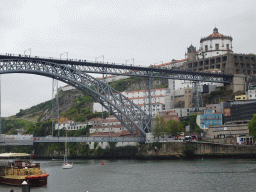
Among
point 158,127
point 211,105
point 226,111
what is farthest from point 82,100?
point 158,127

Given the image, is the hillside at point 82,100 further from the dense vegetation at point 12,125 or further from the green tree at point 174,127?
the green tree at point 174,127

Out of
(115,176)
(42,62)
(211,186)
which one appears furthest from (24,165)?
(42,62)

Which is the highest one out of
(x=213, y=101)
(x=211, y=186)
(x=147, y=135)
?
(x=213, y=101)

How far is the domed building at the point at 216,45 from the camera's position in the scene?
124m

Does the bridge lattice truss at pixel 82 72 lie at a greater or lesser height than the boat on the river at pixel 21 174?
greater

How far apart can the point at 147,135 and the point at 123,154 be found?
31.0 ft

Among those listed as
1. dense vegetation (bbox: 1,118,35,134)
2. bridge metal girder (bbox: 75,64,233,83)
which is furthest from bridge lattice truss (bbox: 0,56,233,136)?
dense vegetation (bbox: 1,118,35,134)

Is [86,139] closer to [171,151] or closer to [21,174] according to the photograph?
[171,151]

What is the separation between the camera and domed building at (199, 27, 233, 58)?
12438 cm

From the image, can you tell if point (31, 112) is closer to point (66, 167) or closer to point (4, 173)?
point (66, 167)

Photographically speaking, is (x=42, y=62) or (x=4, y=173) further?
(x=42, y=62)

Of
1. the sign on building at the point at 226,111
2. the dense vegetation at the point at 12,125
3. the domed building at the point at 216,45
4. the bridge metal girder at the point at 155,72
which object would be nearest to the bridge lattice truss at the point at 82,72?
the bridge metal girder at the point at 155,72

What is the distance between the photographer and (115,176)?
52188 millimetres

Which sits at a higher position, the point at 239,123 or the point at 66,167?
the point at 239,123
